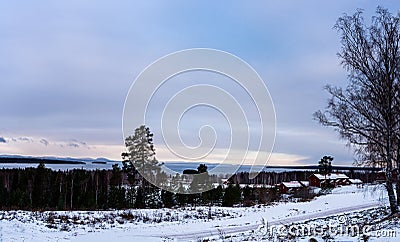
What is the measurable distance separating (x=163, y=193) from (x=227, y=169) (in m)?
36.1

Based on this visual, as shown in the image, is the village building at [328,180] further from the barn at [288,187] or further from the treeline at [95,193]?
the treeline at [95,193]

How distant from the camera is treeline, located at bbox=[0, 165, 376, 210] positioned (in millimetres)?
52688

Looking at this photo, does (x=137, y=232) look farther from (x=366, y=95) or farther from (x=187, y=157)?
(x=366, y=95)

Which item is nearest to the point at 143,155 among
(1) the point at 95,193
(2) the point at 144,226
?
(1) the point at 95,193

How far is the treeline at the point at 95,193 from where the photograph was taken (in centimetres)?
5269

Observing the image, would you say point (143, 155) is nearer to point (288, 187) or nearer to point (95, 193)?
point (95, 193)

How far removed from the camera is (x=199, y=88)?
13.6 meters

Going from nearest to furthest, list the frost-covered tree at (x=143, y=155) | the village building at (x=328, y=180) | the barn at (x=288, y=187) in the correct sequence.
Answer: the frost-covered tree at (x=143, y=155), the barn at (x=288, y=187), the village building at (x=328, y=180)

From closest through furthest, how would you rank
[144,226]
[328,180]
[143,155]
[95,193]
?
[144,226]
[143,155]
[95,193]
[328,180]

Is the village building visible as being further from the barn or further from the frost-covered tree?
the frost-covered tree

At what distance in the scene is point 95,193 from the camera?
2386 inches

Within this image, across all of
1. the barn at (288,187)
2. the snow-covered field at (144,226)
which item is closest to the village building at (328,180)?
the barn at (288,187)

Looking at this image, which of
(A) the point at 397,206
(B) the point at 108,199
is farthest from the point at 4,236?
(B) the point at 108,199

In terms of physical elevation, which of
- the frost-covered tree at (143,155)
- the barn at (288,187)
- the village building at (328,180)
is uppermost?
the frost-covered tree at (143,155)
